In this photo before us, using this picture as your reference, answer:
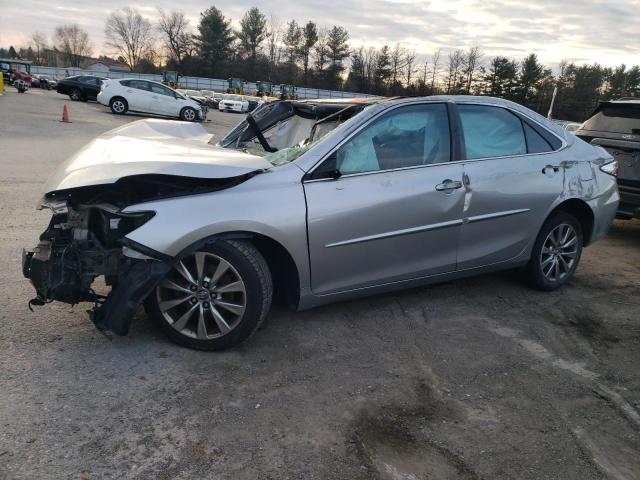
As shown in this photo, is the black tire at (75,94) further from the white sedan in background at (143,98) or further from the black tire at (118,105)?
the black tire at (118,105)

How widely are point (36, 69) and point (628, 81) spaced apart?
2503 inches

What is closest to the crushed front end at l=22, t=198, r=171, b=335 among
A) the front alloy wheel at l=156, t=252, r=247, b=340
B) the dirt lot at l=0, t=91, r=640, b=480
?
the front alloy wheel at l=156, t=252, r=247, b=340

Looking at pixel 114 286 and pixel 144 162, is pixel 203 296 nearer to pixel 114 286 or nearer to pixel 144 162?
pixel 114 286

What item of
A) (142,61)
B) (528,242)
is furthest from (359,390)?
(142,61)

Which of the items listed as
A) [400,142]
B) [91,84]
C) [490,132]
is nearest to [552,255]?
[490,132]

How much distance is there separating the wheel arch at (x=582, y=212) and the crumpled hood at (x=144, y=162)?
110 inches

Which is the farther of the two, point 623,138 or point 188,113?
point 188,113

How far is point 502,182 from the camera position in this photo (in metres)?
4.14

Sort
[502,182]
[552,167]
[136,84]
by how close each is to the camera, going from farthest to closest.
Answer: [136,84]
[552,167]
[502,182]

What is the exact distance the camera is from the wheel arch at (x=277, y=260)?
10.6ft

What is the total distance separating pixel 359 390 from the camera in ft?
9.95

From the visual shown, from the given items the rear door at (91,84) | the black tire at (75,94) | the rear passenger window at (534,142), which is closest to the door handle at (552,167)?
the rear passenger window at (534,142)

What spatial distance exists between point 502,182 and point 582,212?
1.19 m

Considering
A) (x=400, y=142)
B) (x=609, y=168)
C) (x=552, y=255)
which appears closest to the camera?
(x=400, y=142)
